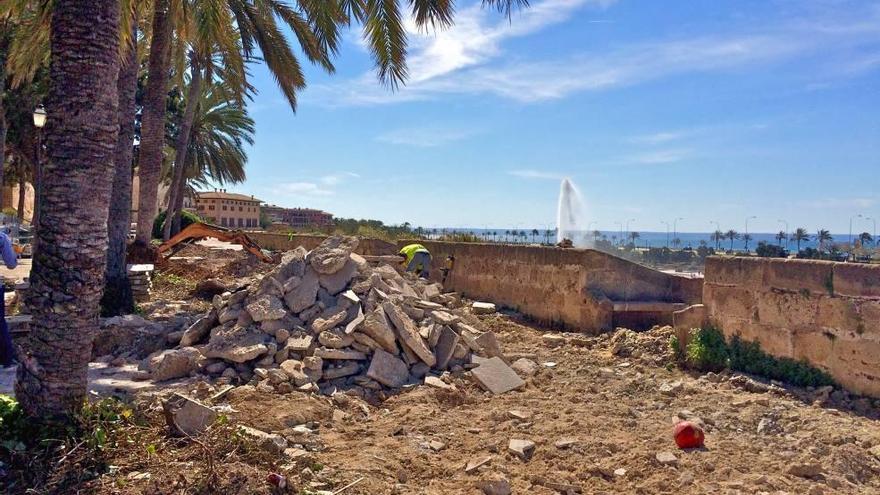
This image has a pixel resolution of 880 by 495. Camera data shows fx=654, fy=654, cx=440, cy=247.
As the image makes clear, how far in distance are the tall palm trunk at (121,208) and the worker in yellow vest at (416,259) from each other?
16.9ft

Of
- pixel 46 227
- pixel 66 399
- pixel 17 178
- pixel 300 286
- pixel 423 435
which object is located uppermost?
pixel 17 178

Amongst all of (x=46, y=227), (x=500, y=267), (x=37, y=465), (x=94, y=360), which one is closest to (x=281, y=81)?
(x=500, y=267)

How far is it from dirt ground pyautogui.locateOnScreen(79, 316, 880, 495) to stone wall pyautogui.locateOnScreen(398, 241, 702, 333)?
8.64ft

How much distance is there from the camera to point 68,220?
4426 mm

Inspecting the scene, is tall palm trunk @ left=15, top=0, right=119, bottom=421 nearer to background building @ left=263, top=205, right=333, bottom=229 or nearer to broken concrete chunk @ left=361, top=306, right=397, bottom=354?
broken concrete chunk @ left=361, top=306, right=397, bottom=354

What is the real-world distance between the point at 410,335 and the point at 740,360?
3765mm

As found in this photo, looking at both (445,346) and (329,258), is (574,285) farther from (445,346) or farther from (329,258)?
(329,258)

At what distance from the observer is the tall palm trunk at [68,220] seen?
443 cm

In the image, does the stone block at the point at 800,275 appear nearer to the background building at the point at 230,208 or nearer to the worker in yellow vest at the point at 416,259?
the worker in yellow vest at the point at 416,259

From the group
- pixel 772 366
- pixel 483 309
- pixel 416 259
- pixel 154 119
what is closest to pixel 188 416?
pixel 772 366

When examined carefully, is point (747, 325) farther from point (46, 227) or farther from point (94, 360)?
point (94, 360)

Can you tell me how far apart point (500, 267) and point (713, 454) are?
7607 millimetres

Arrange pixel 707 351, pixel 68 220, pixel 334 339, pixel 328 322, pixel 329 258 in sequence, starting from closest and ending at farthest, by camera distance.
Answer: pixel 68 220, pixel 334 339, pixel 328 322, pixel 707 351, pixel 329 258

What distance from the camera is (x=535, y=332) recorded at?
10445 mm
